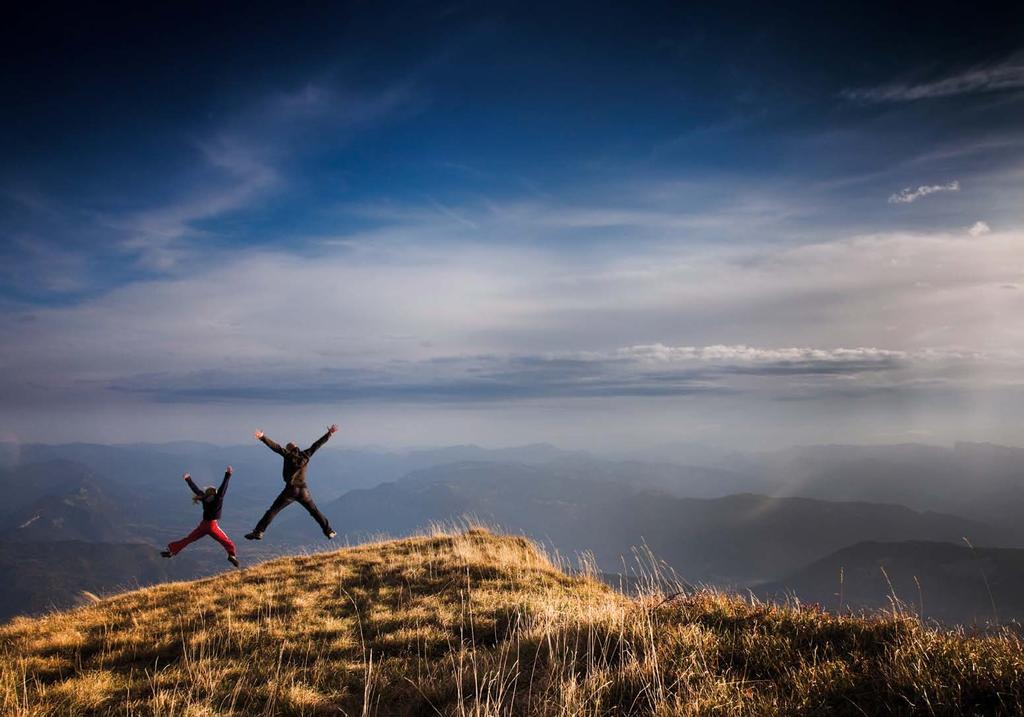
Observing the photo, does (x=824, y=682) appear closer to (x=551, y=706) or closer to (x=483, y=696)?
(x=551, y=706)

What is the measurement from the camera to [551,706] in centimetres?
452

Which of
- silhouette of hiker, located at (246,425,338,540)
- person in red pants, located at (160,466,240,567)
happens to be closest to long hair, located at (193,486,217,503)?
person in red pants, located at (160,466,240,567)

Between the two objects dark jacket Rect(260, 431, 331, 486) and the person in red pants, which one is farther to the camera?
dark jacket Rect(260, 431, 331, 486)

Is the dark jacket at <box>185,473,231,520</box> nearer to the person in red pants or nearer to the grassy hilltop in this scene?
the person in red pants

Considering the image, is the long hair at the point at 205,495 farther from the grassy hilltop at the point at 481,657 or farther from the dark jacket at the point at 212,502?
the grassy hilltop at the point at 481,657

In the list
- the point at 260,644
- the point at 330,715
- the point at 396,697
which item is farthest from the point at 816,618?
the point at 260,644

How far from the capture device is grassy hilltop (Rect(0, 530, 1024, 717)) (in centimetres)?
442

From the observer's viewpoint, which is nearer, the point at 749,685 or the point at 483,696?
the point at 749,685

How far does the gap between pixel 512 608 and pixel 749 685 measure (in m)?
4.89

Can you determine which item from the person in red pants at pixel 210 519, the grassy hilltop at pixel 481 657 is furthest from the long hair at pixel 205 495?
the grassy hilltop at pixel 481 657

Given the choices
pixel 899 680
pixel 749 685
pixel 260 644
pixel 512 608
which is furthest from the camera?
pixel 512 608

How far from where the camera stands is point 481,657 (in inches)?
254

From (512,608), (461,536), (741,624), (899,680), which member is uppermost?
(899,680)

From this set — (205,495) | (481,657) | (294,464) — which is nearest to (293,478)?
(294,464)
